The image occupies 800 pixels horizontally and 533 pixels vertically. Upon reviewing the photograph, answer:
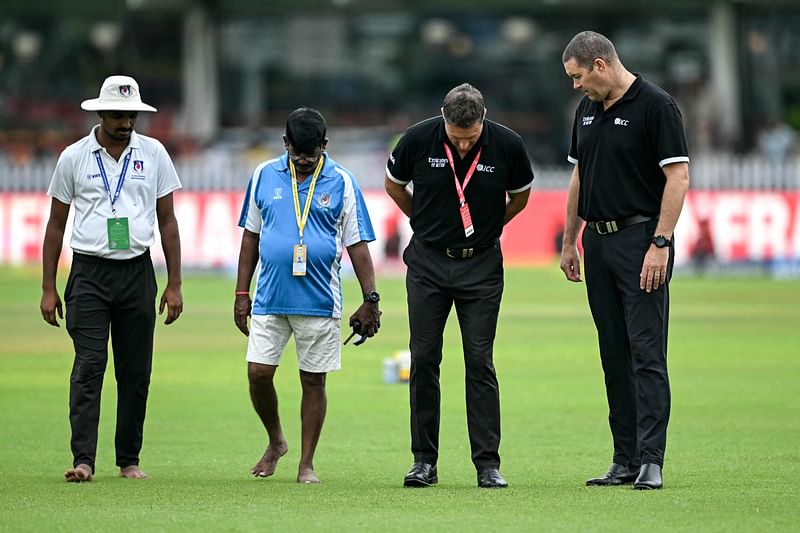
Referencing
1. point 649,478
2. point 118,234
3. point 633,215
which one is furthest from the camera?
point 118,234

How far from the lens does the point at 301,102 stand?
49344 mm

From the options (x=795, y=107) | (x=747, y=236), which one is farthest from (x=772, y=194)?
(x=795, y=107)

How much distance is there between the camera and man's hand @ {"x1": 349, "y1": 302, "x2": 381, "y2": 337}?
10039 mm

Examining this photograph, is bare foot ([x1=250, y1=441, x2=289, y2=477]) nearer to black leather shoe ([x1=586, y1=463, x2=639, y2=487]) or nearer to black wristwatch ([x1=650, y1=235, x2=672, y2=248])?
black leather shoe ([x1=586, y1=463, x2=639, y2=487])

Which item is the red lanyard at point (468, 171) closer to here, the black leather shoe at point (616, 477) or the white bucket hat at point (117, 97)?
the black leather shoe at point (616, 477)

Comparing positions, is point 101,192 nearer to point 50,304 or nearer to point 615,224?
point 50,304

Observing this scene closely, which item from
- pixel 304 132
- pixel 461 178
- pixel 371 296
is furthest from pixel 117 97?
pixel 461 178

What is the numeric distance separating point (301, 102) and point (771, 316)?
27831 mm

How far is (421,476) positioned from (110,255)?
2.39m

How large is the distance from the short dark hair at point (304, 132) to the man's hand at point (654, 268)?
207 centimetres

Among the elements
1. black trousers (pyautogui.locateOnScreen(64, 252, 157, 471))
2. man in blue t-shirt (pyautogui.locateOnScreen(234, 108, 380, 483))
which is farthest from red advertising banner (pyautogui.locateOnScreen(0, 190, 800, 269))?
man in blue t-shirt (pyautogui.locateOnScreen(234, 108, 380, 483))

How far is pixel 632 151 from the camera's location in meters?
9.62

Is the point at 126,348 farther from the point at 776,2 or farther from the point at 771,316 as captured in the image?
the point at 776,2

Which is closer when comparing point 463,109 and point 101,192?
point 463,109
